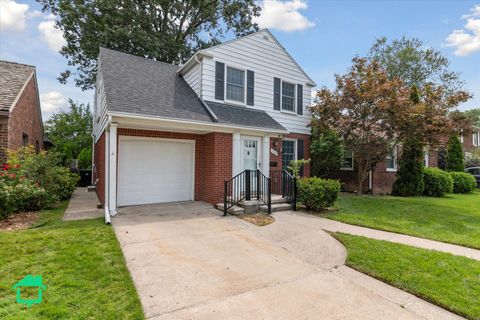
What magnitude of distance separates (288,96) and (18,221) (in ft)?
33.8

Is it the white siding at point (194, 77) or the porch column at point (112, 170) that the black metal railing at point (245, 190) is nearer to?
the porch column at point (112, 170)

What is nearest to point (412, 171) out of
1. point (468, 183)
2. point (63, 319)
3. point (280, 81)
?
point (468, 183)

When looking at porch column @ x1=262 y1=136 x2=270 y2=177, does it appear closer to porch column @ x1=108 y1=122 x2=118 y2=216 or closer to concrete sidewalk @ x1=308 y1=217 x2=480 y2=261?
concrete sidewalk @ x1=308 y1=217 x2=480 y2=261

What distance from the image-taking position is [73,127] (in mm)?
22906

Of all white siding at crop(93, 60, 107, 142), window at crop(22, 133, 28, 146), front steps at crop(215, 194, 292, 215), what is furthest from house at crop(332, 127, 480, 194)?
window at crop(22, 133, 28, 146)

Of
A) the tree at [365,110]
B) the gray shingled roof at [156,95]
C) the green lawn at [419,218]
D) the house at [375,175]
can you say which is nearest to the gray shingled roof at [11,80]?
the gray shingled roof at [156,95]

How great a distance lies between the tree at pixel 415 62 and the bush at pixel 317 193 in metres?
22.3

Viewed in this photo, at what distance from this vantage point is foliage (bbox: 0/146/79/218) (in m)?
6.56

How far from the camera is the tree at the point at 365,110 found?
9.99 meters

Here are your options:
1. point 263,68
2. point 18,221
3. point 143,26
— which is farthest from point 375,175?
point 143,26

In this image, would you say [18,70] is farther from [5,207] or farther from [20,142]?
[5,207]

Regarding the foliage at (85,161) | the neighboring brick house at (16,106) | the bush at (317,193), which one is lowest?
the bush at (317,193)

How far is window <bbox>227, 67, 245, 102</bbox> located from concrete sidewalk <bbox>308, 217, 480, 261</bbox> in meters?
5.68

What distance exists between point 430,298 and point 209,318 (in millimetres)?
2645
